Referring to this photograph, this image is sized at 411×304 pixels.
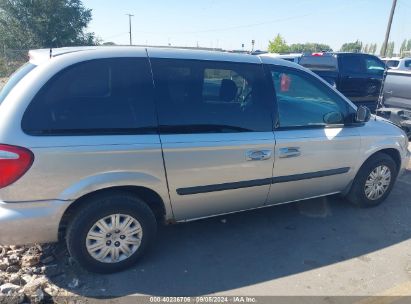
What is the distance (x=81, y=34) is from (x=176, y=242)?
3175 centimetres

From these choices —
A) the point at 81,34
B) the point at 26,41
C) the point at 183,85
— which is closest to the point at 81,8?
the point at 81,34

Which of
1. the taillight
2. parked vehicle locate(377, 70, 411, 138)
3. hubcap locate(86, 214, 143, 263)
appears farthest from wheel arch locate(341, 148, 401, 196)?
the taillight

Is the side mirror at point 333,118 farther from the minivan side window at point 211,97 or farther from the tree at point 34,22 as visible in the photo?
the tree at point 34,22

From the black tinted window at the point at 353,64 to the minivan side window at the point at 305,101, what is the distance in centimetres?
655

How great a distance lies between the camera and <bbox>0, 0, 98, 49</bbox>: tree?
2809 cm

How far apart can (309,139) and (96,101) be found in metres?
2.08

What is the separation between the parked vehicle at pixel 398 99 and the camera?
24.2 feet

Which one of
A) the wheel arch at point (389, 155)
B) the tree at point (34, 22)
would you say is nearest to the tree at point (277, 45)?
the tree at point (34, 22)

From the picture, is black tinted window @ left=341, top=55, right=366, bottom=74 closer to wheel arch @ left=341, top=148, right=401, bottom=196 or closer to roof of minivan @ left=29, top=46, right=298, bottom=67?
wheel arch @ left=341, top=148, right=401, bottom=196

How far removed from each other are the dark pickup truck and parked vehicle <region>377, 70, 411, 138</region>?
1.90m

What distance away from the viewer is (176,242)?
3650 mm

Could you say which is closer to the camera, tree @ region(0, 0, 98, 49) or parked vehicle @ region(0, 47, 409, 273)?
parked vehicle @ region(0, 47, 409, 273)

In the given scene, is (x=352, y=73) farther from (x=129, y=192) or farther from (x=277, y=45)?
(x=277, y=45)

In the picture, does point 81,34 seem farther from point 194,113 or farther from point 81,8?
point 194,113
